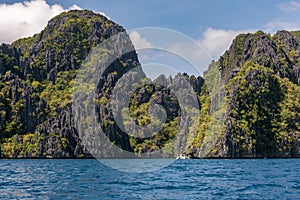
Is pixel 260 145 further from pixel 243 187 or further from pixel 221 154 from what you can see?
pixel 243 187

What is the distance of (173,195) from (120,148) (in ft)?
542

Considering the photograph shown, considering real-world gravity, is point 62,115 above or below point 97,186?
above

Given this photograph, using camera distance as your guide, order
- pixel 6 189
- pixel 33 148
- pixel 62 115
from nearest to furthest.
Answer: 1. pixel 6 189
2. pixel 33 148
3. pixel 62 115

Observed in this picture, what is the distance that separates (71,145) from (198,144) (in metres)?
57.2

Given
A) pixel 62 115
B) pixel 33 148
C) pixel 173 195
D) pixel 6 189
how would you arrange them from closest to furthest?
pixel 173 195
pixel 6 189
pixel 33 148
pixel 62 115

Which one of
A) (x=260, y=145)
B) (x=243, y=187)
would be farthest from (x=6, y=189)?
A: (x=260, y=145)

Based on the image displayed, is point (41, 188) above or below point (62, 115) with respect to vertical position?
below

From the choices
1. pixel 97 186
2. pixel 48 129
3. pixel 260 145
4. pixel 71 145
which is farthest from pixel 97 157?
pixel 97 186

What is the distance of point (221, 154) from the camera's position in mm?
182375

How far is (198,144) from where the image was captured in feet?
652

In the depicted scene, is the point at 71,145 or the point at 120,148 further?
the point at 120,148

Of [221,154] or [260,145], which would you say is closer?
[221,154]

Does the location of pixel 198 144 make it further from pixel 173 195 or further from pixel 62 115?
pixel 173 195

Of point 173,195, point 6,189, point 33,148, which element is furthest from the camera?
point 33,148
